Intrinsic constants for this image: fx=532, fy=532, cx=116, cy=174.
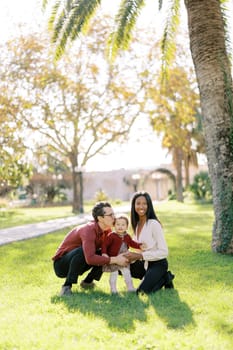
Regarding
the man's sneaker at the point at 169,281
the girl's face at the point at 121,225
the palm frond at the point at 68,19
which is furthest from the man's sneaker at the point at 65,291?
the palm frond at the point at 68,19

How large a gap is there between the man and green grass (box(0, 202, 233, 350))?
0.95 ft

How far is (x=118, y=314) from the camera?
17.7ft

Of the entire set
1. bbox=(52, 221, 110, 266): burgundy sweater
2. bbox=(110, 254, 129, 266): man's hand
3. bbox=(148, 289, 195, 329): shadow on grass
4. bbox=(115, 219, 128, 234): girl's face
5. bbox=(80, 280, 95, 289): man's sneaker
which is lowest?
bbox=(148, 289, 195, 329): shadow on grass

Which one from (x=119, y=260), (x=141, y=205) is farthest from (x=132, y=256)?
(x=141, y=205)

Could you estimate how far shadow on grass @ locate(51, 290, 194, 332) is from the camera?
509 cm

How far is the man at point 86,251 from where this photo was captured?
6.16 meters

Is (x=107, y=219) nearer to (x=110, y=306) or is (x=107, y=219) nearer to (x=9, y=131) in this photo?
(x=110, y=306)

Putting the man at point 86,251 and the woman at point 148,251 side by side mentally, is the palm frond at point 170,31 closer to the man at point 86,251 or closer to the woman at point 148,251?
the woman at point 148,251

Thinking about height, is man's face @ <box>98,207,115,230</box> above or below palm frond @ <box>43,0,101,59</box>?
below

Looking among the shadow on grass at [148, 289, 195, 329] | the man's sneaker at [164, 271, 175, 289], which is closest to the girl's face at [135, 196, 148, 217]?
the man's sneaker at [164, 271, 175, 289]

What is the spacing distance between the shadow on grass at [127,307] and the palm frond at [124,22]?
24.1ft

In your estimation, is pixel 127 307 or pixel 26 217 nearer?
pixel 127 307

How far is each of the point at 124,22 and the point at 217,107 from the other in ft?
11.9

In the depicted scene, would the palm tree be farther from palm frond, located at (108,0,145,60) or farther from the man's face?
the man's face
